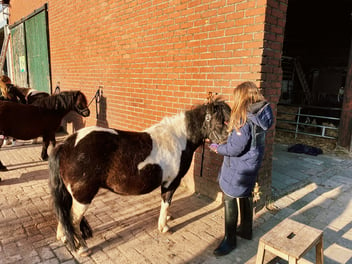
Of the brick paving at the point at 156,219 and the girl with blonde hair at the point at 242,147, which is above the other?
the girl with blonde hair at the point at 242,147

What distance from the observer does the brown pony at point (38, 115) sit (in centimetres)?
469

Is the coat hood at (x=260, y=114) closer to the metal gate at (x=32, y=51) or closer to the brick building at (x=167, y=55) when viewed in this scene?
the brick building at (x=167, y=55)

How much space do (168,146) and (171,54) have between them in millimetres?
1996

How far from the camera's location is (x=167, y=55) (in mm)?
4215

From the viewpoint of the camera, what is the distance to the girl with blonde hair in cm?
231

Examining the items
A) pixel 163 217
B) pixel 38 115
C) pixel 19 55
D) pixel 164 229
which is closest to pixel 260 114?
pixel 163 217

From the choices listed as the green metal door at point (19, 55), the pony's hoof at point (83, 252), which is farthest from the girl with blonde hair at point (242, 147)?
the green metal door at point (19, 55)

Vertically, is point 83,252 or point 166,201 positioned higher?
point 166,201

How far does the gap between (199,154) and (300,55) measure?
10.5 m

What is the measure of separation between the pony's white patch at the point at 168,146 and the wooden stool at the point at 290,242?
1.16 m

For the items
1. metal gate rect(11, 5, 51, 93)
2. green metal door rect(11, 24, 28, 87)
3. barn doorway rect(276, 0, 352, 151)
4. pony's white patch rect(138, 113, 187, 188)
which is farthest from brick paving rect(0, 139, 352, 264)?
green metal door rect(11, 24, 28, 87)

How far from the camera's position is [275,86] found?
329cm

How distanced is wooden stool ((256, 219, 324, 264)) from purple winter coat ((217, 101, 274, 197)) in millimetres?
512

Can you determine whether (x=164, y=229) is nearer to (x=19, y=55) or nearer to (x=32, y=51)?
(x=32, y=51)
